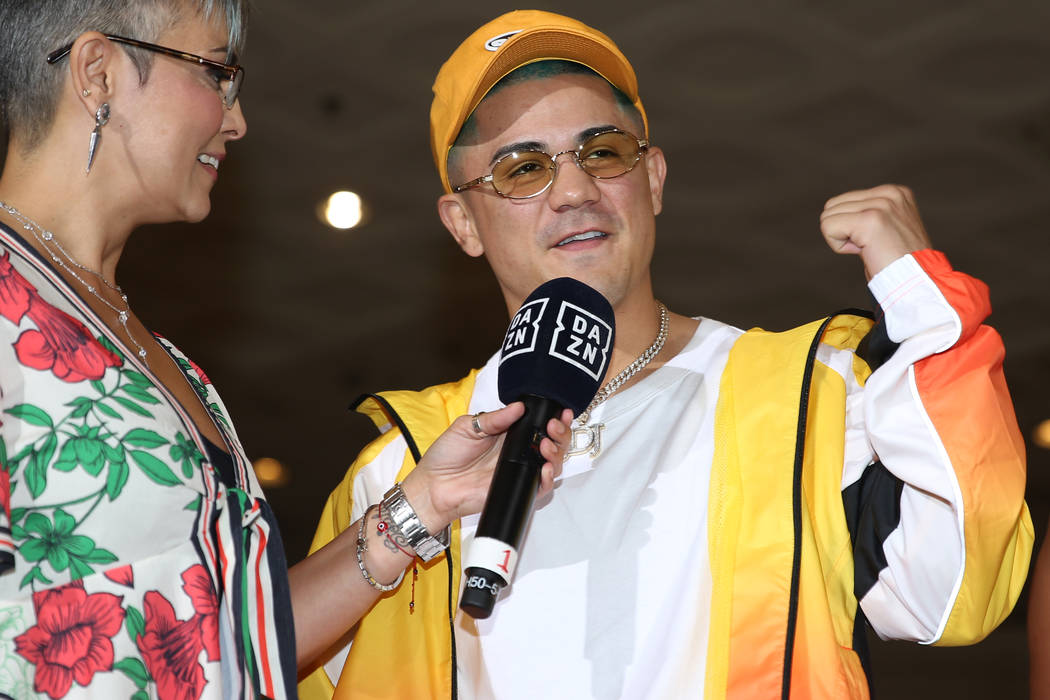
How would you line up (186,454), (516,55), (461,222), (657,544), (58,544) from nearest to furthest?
(58,544), (186,454), (657,544), (516,55), (461,222)

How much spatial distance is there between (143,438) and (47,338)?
0.45 ft

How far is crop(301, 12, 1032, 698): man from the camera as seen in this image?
1326 millimetres

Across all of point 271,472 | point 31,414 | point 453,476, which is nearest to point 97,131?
point 31,414

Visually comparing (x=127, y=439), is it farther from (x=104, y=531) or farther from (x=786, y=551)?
(x=786, y=551)

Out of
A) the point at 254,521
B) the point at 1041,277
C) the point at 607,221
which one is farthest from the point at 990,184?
the point at 254,521

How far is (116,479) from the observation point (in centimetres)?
116

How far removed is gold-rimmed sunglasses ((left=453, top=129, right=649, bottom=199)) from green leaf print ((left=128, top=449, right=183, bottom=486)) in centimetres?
71

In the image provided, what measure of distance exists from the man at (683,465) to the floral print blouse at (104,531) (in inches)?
15.3

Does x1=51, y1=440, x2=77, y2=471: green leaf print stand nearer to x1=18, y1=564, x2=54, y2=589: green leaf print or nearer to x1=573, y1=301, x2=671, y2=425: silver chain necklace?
x1=18, y1=564, x2=54, y2=589: green leaf print

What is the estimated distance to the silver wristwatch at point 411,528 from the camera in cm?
156

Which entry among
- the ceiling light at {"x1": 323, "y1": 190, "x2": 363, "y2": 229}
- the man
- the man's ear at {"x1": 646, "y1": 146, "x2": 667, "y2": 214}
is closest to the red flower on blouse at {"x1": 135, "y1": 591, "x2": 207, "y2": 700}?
the man

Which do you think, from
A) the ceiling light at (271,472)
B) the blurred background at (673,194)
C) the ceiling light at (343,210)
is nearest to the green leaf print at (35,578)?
the blurred background at (673,194)

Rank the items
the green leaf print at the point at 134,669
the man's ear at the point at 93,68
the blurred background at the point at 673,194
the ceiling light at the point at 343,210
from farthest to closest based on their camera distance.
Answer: the ceiling light at the point at 343,210 → the blurred background at the point at 673,194 → the man's ear at the point at 93,68 → the green leaf print at the point at 134,669

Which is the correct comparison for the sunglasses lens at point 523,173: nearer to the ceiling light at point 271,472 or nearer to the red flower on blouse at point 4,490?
the red flower on blouse at point 4,490
